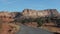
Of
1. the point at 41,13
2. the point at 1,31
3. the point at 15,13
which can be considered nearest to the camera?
the point at 1,31

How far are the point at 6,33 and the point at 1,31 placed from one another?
551 millimetres

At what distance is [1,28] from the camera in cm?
1991

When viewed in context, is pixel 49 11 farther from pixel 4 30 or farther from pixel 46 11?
pixel 4 30

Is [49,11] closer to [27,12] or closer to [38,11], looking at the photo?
[38,11]

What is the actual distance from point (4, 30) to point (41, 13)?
156297 millimetres

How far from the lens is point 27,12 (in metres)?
170

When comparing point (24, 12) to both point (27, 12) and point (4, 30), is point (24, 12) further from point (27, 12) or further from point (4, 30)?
point (4, 30)

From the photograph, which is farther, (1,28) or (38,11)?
(38,11)

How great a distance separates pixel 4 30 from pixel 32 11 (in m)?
150

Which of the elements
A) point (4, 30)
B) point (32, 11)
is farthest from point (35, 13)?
point (4, 30)

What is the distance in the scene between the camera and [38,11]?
178 meters

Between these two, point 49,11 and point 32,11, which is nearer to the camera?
point 32,11

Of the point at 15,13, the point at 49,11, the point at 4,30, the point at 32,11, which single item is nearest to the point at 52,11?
the point at 49,11

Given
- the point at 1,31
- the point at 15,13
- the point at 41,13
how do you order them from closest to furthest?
1. the point at 1,31
2. the point at 15,13
3. the point at 41,13
